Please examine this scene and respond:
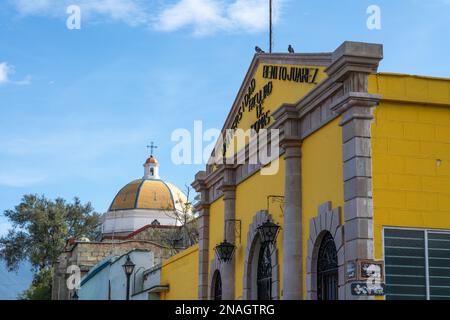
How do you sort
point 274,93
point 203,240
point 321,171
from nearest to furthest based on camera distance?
point 321,171 → point 274,93 → point 203,240

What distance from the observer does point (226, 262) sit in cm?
1841

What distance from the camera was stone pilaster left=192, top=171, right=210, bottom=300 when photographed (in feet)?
66.9

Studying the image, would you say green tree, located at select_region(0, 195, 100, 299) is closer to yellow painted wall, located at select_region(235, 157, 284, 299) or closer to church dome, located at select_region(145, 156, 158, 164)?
church dome, located at select_region(145, 156, 158, 164)

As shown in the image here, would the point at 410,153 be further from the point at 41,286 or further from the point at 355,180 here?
the point at 41,286

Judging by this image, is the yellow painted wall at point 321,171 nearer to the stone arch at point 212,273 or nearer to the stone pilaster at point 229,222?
the stone pilaster at point 229,222

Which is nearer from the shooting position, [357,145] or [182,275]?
[357,145]

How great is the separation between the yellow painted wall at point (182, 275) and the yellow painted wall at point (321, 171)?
8207mm

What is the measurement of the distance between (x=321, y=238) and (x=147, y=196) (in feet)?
171

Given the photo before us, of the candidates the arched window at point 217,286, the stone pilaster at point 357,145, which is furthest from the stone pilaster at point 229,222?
the stone pilaster at point 357,145

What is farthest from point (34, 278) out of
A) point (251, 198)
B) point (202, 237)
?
point (251, 198)

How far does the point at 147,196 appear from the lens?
64.9 metres

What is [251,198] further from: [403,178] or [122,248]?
[122,248]

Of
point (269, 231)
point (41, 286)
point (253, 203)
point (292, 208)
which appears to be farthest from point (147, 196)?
point (292, 208)

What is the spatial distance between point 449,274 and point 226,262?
23.6ft
